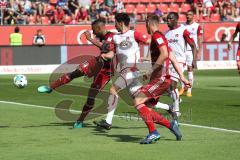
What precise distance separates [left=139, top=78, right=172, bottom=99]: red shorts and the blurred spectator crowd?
2691 cm

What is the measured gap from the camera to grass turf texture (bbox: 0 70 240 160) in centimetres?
1120

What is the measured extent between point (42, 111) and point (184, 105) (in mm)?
3809

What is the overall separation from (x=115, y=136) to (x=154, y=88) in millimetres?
1432

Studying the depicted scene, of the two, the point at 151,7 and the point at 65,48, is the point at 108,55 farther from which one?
the point at 151,7

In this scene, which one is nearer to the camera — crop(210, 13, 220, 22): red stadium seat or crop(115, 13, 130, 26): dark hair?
crop(115, 13, 130, 26): dark hair

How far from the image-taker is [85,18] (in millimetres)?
41312

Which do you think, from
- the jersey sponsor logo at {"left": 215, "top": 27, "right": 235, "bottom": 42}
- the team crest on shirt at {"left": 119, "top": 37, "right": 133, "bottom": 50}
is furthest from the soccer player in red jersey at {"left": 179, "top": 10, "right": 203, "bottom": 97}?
the jersey sponsor logo at {"left": 215, "top": 27, "right": 235, "bottom": 42}

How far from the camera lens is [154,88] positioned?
12531 millimetres

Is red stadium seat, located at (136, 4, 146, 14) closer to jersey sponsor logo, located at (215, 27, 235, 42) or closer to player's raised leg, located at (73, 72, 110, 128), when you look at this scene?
jersey sponsor logo, located at (215, 27, 235, 42)

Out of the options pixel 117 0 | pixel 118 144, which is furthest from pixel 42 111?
pixel 117 0

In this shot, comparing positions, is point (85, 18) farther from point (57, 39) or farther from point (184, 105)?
point (184, 105)

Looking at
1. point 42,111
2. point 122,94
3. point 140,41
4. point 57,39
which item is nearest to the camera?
point 140,41

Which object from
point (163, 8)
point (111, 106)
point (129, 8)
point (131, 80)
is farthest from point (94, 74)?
point (163, 8)

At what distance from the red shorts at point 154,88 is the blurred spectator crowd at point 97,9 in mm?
26905
